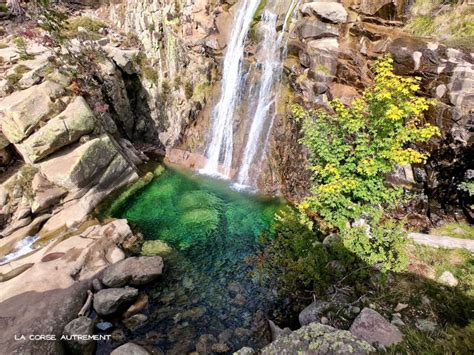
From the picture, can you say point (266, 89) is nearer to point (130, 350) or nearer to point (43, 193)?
point (43, 193)

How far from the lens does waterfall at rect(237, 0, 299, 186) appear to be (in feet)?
52.8

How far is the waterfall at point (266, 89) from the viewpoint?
52.8 feet

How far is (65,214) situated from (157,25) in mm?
15249

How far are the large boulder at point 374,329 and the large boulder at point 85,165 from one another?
1308 cm

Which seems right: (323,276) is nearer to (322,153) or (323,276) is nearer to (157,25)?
(322,153)

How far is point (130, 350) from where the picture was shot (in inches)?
276

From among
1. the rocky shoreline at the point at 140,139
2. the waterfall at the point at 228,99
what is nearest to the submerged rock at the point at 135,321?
the rocky shoreline at the point at 140,139

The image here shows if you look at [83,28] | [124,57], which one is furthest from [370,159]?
[83,28]

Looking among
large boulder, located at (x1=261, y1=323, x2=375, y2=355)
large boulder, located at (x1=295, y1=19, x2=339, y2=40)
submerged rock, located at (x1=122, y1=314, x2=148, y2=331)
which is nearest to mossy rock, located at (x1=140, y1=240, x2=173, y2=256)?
submerged rock, located at (x1=122, y1=314, x2=148, y2=331)

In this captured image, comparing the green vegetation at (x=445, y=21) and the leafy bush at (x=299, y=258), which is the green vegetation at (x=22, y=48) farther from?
the green vegetation at (x=445, y=21)

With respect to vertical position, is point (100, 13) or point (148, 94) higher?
point (100, 13)

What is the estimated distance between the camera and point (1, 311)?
8227mm

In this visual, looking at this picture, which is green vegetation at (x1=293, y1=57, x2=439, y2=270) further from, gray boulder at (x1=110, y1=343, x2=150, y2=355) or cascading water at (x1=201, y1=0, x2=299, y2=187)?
cascading water at (x1=201, y1=0, x2=299, y2=187)

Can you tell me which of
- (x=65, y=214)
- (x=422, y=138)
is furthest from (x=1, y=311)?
(x=422, y=138)
